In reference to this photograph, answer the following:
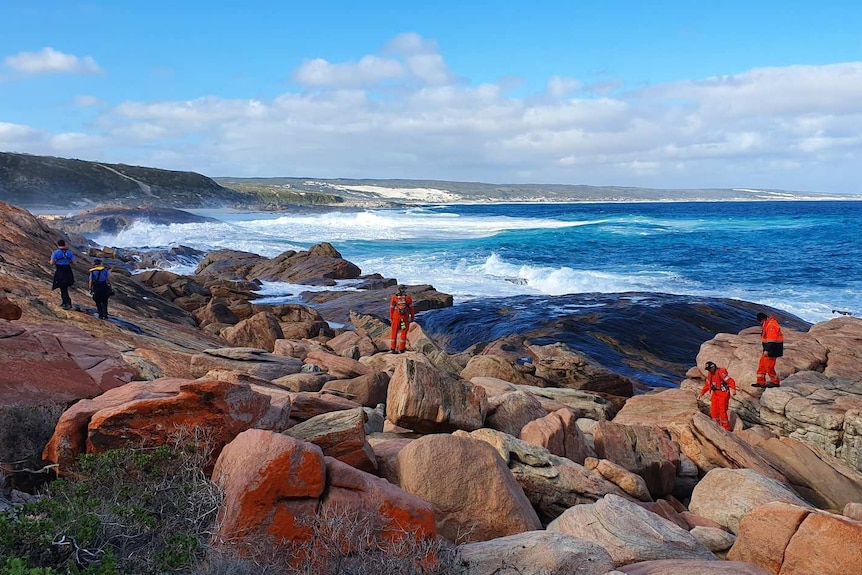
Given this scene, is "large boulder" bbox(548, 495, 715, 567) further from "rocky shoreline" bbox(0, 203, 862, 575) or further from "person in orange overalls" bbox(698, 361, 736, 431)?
"person in orange overalls" bbox(698, 361, 736, 431)

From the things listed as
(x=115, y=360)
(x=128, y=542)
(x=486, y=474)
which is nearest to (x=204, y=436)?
(x=128, y=542)

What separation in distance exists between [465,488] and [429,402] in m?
2.99

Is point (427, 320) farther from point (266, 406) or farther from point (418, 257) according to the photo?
point (418, 257)

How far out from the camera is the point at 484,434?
844cm

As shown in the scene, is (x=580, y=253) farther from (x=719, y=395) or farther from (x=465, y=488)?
(x=465, y=488)

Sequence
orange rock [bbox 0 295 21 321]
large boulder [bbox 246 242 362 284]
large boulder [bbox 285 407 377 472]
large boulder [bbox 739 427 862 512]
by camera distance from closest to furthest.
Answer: large boulder [bbox 285 407 377 472]
large boulder [bbox 739 427 862 512]
orange rock [bbox 0 295 21 321]
large boulder [bbox 246 242 362 284]

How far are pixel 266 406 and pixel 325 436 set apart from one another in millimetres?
763

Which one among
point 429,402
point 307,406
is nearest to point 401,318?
point 429,402

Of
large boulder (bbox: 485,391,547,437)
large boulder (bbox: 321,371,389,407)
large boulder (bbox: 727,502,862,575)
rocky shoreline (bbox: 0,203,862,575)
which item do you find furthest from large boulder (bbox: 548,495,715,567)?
large boulder (bbox: 321,371,389,407)

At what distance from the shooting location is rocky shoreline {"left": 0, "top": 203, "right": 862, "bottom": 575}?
588 cm

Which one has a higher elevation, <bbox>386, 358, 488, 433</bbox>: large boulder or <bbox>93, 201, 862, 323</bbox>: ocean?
<bbox>386, 358, 488, 433</bbox>: large boulder

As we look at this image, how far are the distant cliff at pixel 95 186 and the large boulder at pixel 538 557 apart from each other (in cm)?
11096

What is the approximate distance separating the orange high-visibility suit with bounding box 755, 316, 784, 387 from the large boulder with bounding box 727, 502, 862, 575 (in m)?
7.61

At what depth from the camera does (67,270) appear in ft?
48.8
